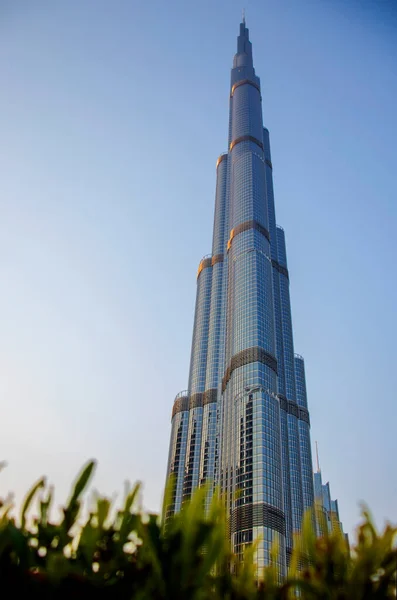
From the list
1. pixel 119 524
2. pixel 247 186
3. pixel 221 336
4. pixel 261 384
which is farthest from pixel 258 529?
pixel 247 186

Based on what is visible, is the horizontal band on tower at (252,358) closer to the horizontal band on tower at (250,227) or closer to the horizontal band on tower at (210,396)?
the horizontal band on tower at (210,396)

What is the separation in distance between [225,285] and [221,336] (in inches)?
995

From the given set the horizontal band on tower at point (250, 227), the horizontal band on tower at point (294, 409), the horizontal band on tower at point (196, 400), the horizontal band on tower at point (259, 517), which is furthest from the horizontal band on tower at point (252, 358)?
the horizontal band on tower at point (250, 227)

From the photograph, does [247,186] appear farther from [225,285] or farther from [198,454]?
[198,454]

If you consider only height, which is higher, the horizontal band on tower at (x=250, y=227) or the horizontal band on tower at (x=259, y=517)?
the horizontal band on tower at (x=250, y=227)

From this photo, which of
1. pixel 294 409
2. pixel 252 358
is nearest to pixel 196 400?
pixel 252 358

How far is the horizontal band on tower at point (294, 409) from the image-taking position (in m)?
172

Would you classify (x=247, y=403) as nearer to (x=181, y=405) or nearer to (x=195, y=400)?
(x=195, y=400)

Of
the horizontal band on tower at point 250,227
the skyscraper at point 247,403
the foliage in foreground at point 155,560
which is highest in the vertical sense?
the horizontal band on tower at point 250,227

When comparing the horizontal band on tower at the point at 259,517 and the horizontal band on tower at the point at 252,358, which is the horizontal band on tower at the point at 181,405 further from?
the horizontal band on tower at the point at 259,517

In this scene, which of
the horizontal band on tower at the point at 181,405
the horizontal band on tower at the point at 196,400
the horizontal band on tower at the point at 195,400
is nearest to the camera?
the horizontal band on tower at the point at 195,400

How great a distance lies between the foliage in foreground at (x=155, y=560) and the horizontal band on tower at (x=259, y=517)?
114 metres

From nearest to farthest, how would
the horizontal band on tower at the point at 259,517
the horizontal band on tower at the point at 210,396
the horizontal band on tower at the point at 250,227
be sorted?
1. the horizontal band on tower at the point at 259,517
2. the horizontal band on tower at the point at 210,396
3. the horizontal band on tower at the point at 250,227

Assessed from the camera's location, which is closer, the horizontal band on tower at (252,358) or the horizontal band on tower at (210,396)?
the horizontal band on tower at (252,358)
